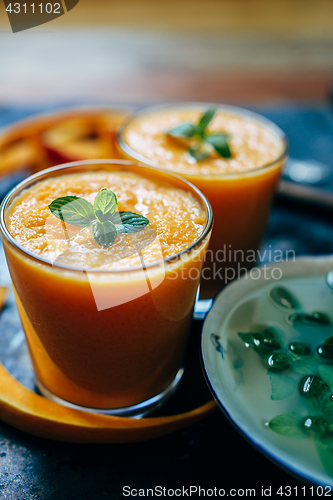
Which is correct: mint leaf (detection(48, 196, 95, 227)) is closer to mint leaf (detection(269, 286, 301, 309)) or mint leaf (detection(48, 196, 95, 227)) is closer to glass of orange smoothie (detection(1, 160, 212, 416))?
glass of orange smoothie (detection(1, 160, 212, 416))

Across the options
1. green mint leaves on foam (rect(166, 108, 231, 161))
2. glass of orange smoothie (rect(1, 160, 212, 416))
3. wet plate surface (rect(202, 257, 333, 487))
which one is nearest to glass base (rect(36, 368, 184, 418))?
glass of orange smoothie (rect(1, 160, 212, 416))

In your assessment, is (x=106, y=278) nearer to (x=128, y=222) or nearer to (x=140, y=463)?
(x=128, y=222)

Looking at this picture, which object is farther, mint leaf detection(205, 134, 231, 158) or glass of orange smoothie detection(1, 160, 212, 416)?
mint leaf detection(205, 134, 231, 158)

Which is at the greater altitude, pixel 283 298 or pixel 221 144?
pixel 221 144

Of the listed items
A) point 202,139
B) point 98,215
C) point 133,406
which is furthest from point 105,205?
point 202,139

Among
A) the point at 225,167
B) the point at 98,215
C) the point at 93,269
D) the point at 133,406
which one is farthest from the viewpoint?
the point at 225,167

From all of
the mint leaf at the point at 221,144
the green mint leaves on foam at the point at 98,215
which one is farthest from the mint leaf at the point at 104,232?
the mint leaf at the point at 221,144

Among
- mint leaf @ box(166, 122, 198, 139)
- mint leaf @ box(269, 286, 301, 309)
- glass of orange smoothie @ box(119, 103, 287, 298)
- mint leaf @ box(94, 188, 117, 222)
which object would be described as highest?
mint leaf @ box(94, 188, 117, 222)

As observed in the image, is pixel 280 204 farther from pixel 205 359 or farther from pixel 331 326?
pixel 205 359
